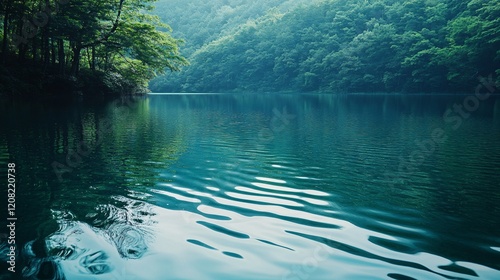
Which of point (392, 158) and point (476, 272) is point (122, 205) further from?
point (392, 158)

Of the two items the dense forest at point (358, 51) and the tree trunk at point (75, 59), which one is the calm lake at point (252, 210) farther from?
the dense forest at point (358, 51)

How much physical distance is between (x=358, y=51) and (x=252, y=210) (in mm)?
69112

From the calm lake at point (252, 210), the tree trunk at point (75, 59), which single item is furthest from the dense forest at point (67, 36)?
the calm lake at point (252, 210)

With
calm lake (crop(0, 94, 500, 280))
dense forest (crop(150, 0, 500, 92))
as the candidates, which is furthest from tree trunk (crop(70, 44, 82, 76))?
dense forest (crop(150, 0, 500, 92))

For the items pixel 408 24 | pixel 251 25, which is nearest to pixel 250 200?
pixel 408 24

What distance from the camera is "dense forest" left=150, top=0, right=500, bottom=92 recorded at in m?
51.7

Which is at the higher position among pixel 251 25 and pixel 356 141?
pixel 251 25

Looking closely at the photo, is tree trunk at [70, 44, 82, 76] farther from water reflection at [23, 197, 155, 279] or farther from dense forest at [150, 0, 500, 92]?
dense forest at [150, 0, 500, 92]

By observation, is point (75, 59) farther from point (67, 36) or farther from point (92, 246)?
point (92, 246)

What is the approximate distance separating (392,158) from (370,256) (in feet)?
21.6

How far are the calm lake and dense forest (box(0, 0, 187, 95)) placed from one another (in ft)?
63.0

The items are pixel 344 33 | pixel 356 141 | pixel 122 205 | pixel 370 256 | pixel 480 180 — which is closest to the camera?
pixel 370 256

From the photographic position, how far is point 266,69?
94188 millimetres

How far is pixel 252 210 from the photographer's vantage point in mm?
5773
